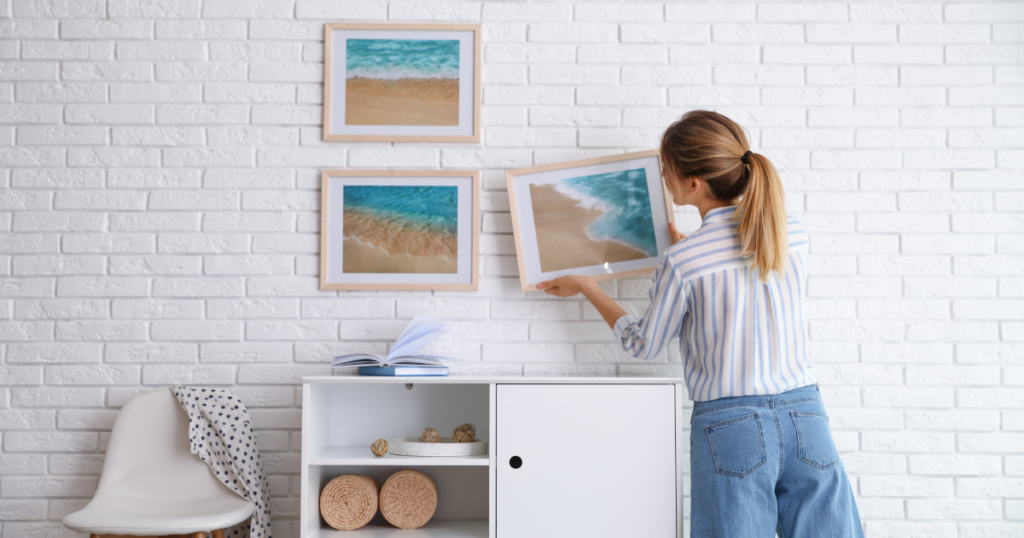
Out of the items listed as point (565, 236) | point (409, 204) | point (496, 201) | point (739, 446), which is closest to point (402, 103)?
point (409, 204)

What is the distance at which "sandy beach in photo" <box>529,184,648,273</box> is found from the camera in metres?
2.05

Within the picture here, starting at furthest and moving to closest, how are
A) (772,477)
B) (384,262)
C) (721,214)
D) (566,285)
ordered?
(384,262)
(566,285)
(721,214)
(772,477)

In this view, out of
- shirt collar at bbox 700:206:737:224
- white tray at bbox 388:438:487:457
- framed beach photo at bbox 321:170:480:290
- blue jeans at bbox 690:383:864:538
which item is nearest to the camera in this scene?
blue jeans at bbox 690:383:864:538

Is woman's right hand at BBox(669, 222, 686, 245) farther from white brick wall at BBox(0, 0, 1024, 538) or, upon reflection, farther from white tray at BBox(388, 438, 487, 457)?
white tray at BBox(388, 438, 487, 457)

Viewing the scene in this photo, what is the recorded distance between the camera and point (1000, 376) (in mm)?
2051

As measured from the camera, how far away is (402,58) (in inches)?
83.5

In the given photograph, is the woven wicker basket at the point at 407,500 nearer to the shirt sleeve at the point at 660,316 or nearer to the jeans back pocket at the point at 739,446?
the shirt sleeve at the point at 660,316

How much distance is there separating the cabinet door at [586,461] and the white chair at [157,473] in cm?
78

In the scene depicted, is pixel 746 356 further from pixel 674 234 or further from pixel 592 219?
pixel 592 219

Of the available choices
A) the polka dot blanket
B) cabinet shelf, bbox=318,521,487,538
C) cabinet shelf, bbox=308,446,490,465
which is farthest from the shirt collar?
the polka dot blanket

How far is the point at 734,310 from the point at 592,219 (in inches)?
25.8

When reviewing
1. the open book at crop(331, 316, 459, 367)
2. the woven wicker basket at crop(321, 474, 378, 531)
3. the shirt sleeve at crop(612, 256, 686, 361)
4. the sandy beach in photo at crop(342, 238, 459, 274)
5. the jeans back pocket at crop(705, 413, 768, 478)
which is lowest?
the woven wicker basket at crop(321, 474, 378, 531)

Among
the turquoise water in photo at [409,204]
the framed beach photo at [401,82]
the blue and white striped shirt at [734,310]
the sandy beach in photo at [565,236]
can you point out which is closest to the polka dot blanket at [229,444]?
the turquoise water in photo at [409,204]

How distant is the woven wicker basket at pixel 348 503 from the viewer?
1853mm
